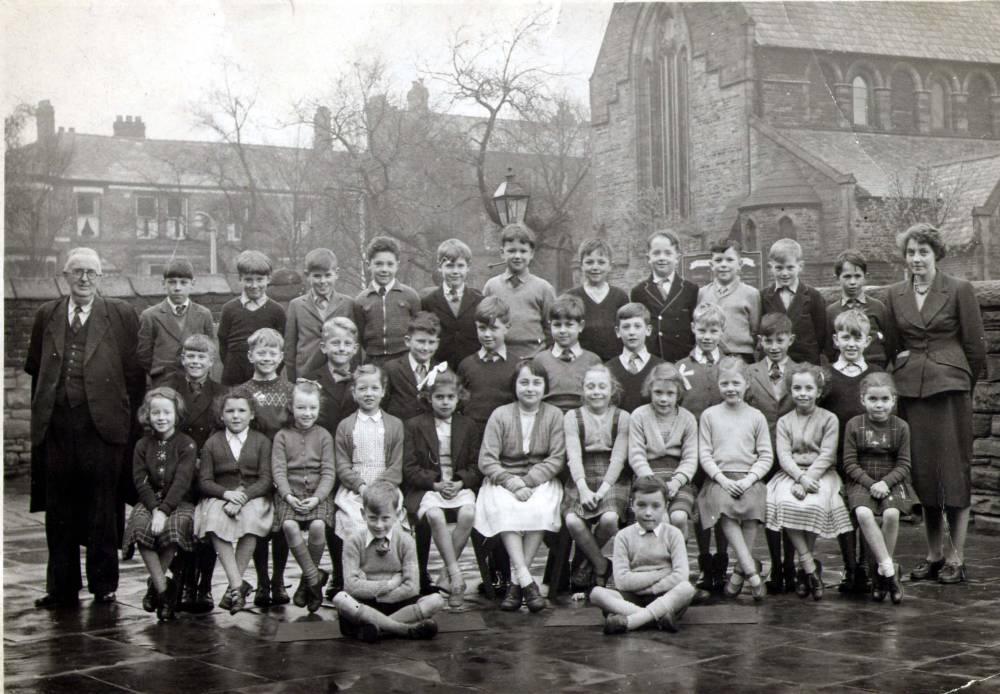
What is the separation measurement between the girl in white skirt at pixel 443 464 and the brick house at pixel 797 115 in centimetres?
2900

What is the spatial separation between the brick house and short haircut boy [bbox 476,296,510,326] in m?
28.6

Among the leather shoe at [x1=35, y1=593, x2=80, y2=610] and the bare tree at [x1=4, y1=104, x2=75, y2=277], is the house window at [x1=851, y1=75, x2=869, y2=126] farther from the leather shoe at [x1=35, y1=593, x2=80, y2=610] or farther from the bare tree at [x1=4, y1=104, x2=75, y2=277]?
the leather shoe at [x1=35, y1=593, x2=80, y2=610]

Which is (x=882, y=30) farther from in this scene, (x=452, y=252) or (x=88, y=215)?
(x=452, y=252)

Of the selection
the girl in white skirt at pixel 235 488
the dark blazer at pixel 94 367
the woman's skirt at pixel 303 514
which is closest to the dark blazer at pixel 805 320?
the woman's skirt at pixel 303 514

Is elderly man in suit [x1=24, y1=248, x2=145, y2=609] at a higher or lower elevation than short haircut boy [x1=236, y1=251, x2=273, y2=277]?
lower

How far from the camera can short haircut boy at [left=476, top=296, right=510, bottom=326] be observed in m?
6.53

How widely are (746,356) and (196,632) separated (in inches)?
148

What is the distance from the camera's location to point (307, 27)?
57.1ft

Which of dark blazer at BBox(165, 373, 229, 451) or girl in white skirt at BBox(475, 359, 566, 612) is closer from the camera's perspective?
girl in white skirt at BBox(475, 359, 566, 612)

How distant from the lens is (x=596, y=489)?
6379 millimetres

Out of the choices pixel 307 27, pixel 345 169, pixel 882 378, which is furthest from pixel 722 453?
pixel 345 169

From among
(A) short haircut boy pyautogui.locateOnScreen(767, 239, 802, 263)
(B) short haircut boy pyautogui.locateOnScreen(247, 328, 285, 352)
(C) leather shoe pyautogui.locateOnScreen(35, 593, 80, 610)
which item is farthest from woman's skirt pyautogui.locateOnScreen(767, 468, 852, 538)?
(C) leather shoe pyautogui.locateOnScreen(35, 593, 80, 610)

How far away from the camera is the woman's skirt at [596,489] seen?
6211 millimetres

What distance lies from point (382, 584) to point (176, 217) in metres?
38.5
